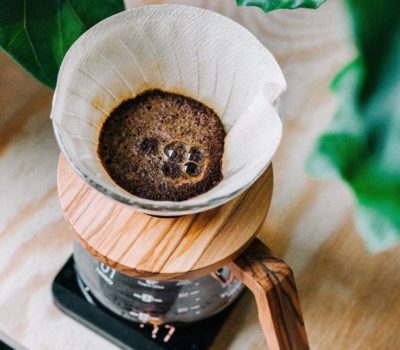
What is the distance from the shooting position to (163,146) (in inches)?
25.0

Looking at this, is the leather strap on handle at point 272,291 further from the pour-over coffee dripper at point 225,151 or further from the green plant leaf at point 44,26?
the green plant leaf at point 44,26

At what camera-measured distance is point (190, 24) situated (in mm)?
642

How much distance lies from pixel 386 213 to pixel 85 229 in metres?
0.34

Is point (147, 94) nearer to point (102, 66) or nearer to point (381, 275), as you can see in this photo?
point (102, 66)

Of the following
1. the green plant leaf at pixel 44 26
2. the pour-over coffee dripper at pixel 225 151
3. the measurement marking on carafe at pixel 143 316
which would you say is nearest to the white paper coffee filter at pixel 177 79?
the pour-over coffee dripper at pixel 225 151

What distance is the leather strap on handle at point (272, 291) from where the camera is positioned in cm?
60

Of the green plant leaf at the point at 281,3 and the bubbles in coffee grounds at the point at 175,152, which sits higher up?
the green plant leaf at the point at 281,3

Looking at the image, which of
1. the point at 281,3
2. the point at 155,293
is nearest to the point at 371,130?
the point at 281,3

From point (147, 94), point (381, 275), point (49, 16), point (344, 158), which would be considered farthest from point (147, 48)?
point (381, 275)

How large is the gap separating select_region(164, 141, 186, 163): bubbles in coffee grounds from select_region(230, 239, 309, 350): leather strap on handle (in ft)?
0.32

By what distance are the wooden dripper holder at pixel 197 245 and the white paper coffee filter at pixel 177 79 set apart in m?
0.04

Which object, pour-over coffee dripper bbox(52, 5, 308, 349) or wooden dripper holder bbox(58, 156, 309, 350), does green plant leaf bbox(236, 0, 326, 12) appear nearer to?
pour-over coffee dripper bbox(52, 5, 308, 349)

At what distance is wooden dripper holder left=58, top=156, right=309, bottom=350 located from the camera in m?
0.60

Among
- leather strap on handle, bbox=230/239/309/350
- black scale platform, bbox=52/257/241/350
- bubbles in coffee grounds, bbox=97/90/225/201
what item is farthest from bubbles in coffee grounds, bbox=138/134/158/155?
black scale platform, bbox=52/257/241/350
